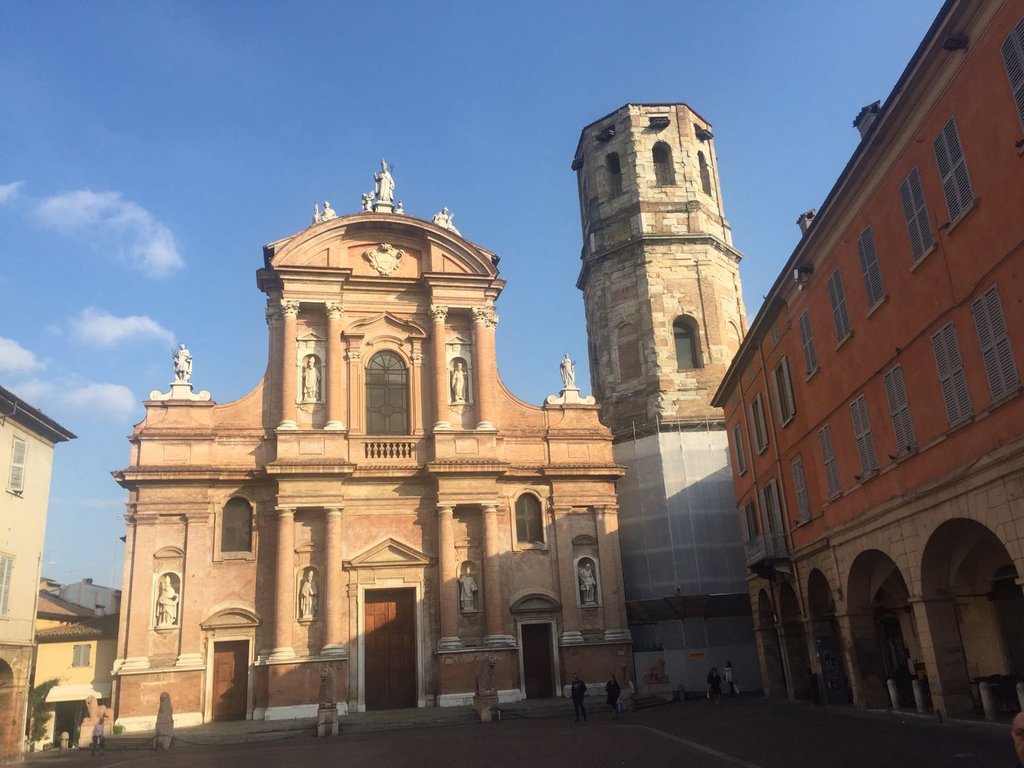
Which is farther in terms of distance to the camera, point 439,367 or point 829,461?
point 439,367

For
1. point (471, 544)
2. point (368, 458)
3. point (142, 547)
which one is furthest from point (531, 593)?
point (142, 547)

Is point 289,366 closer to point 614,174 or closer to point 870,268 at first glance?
point 614,174

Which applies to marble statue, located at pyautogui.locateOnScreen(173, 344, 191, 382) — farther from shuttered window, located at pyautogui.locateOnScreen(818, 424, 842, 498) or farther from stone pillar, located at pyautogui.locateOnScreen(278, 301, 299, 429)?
shuttered window, located at pyautogui.locateOnScreen(818, 424, 842, 498)

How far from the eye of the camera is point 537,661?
90.2 feet

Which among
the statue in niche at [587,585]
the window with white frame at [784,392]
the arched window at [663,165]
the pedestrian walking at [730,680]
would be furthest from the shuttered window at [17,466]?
the arched window at [663,165]

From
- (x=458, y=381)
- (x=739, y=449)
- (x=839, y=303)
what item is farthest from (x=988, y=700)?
(x=458, y=381)

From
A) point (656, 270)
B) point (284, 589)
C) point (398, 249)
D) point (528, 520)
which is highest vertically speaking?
point (656, 270)

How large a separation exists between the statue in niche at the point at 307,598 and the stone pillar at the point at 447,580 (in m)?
3.85

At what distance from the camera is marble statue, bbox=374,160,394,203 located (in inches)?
1300

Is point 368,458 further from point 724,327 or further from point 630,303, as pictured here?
point 724,327

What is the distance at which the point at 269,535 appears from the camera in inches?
1064

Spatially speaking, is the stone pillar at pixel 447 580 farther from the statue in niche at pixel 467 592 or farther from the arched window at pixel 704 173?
the arched window at pixel 704 173

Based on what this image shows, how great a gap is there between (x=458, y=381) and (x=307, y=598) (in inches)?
344

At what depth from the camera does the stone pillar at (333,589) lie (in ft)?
84.4
